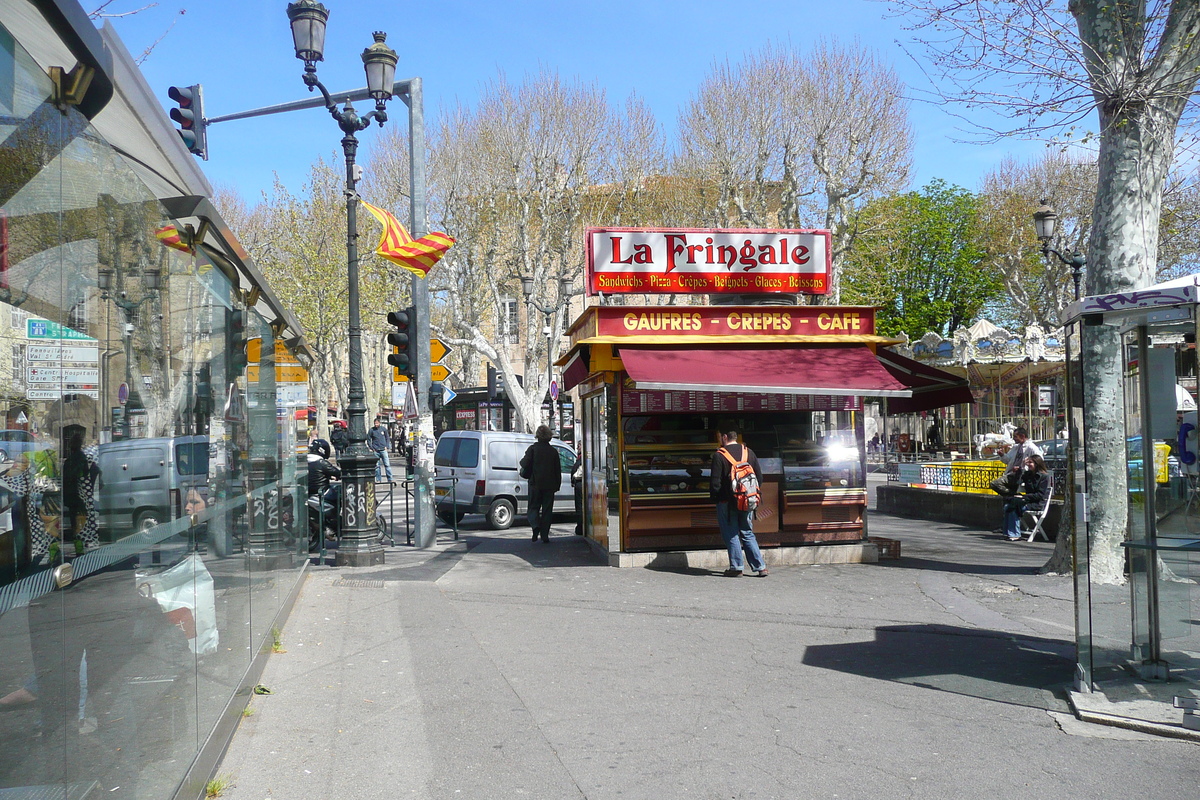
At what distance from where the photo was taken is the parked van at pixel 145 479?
119 inches

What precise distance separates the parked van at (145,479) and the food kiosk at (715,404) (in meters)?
7.85

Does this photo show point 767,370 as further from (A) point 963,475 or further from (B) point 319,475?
(A) point 963,475

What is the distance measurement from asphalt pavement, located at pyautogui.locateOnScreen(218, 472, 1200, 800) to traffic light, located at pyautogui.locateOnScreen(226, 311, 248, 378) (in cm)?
203

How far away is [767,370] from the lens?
11.7m

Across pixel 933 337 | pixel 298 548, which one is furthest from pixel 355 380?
pixel 933 337

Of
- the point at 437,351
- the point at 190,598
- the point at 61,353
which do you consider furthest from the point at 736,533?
the point at 61,353

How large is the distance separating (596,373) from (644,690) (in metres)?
6.38

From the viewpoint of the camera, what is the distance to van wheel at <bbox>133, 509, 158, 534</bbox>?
3.35 metres

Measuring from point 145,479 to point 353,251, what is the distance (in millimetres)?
10281

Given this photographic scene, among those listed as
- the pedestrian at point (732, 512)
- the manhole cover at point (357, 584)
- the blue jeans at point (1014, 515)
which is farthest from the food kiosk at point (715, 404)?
the blue jeans at point (1014, 515)

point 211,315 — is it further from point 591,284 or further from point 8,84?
point 591,284

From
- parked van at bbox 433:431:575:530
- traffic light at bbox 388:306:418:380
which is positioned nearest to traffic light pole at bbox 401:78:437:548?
traffic light at bbox 388:306:418:380

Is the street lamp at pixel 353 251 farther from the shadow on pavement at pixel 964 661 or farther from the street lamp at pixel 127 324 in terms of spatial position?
the street lamp at pixel 127 324

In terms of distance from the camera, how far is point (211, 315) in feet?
16.7
